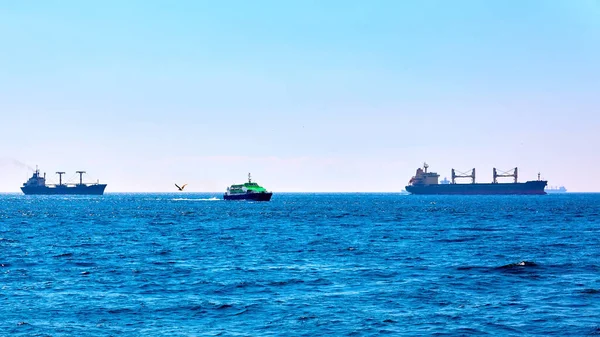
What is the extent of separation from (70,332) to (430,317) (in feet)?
44.8

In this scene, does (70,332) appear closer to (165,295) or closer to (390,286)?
(165,295)

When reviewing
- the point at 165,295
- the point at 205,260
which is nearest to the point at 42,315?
the point at 165,295

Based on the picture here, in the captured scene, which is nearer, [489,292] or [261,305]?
[261,305]

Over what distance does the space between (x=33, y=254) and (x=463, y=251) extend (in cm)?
3267

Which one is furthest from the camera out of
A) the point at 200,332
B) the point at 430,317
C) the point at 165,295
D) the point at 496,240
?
the point at 496,240

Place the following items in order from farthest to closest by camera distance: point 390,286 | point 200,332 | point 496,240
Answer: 1. point 496,240
2. point 390,286
3. point 200,332

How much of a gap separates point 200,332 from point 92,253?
28258mm

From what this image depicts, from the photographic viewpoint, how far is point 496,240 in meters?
60.2

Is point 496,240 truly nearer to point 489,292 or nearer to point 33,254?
point 489,292

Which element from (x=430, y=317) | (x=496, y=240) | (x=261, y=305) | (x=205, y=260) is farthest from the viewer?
(x=496, y=240)

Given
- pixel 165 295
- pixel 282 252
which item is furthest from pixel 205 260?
pixel 165 295

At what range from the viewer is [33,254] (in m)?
47.6

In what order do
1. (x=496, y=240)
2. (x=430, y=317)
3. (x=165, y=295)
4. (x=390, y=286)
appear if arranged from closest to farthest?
(x=430, y=317) < (x=165, y=295) < (x=390, y=286) < (x=496, y=240)

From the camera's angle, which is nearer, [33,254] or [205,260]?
[205,260]
